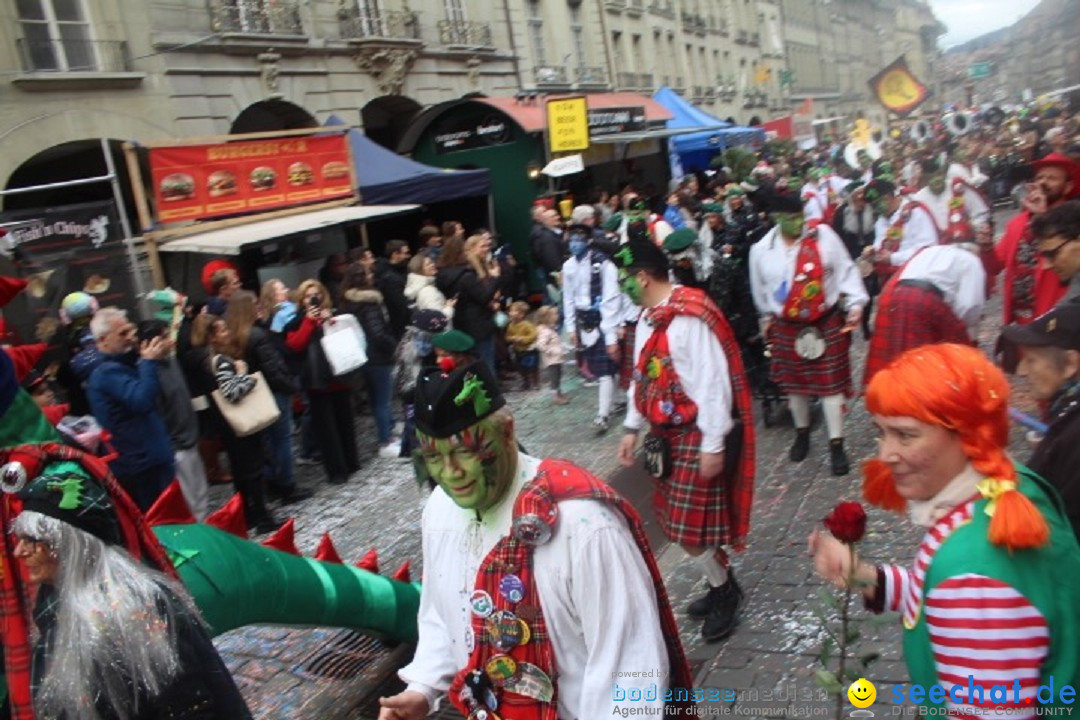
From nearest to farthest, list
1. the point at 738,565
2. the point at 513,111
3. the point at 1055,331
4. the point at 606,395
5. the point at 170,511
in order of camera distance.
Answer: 1. the point at 1055,331
2. the point at 170,511
3. the point at 738,565
4. the point at 606,395
5. the point at 513,111

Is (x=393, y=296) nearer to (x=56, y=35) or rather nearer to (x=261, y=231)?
(x=261, y=231)

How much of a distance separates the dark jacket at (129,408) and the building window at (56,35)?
7.75 m

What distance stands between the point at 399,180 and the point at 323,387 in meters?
4.76

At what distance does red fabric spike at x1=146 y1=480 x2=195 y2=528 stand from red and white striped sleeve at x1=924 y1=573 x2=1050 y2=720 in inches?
104

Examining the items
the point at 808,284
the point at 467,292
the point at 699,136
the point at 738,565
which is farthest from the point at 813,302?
the point at 699,136

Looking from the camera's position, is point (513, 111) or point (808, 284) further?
point (513, 111)

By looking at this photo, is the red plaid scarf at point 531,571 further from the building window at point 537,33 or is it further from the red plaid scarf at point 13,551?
the building window at point 537,33

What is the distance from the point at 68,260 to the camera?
272 inches

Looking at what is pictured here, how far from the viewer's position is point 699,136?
1961 centimetres

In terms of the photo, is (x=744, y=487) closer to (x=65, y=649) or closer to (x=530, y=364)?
(x=65, y=649)

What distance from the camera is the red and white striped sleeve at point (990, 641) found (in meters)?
1.58

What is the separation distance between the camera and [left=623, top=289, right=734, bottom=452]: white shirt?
3688 millimetres

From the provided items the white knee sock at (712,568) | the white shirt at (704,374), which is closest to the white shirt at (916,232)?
the white shirt at (704,374)

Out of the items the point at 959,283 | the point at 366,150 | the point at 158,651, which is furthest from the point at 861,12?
the point at 158,651
